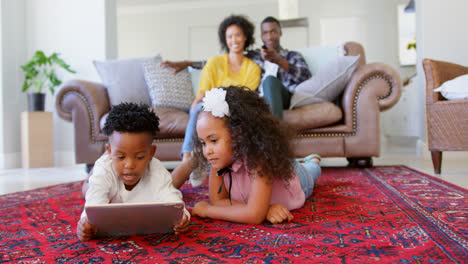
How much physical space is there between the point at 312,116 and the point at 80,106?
1755 mm

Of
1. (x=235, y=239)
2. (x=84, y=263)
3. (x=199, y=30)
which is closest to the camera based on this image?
(x=84, y=263)

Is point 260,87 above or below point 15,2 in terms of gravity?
below

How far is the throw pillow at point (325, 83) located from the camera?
2.77 m

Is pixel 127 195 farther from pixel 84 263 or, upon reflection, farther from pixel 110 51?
pixel 110 51

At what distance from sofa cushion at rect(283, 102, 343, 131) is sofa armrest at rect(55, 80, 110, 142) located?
1449 mm

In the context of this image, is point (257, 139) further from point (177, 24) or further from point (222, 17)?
point (177, 24)

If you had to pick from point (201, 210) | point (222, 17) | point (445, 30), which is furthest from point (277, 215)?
point (222, 17)

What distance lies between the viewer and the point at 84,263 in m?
0.85

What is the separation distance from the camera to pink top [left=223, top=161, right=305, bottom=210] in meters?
1.30

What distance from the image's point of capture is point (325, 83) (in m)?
2.79

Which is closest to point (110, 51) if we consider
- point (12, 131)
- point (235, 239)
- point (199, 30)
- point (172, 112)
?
point (12, 131)

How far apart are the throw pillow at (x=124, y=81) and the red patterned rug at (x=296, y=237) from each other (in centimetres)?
158

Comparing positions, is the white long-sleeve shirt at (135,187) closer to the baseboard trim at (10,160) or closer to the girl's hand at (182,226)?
the girl's hand at (182,226)

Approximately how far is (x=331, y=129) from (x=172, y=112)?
47.1 inches
